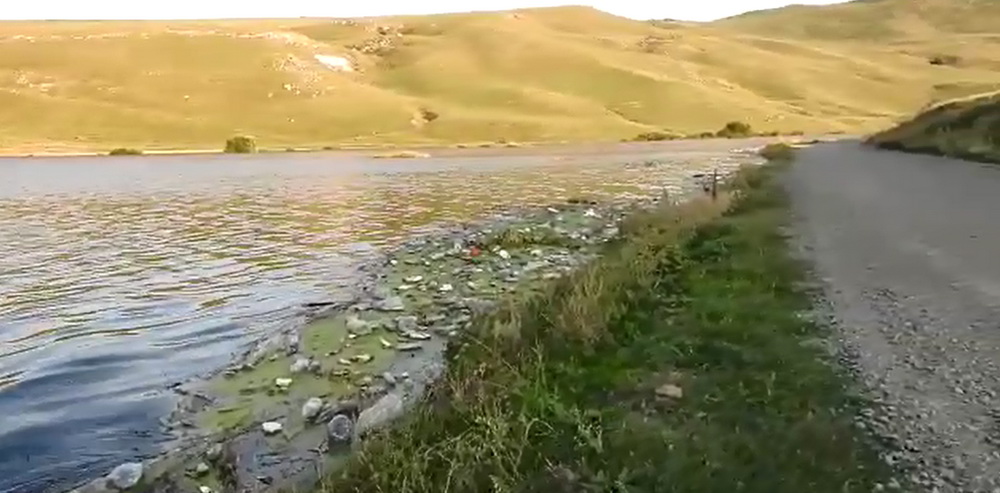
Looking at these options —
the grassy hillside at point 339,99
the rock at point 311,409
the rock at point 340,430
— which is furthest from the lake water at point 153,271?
the grassy hillside at point 339,99

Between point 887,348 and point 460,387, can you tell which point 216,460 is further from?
point 887,348

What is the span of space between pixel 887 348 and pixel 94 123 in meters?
145

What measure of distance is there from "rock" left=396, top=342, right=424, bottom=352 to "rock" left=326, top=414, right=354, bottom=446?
3.70 m

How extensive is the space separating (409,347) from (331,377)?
1.72m

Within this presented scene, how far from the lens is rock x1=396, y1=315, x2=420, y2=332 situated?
15.6 m

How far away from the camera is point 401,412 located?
9688 millimetres

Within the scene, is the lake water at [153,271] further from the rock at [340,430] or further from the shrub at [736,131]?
the shrub at [736,131]

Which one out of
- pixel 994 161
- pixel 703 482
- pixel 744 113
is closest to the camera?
pixel 703 482

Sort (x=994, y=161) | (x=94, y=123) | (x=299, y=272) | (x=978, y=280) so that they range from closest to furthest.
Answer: (x=978, y=280), (x=299, y=272), (x=994, y=161), (x=94, y=123)

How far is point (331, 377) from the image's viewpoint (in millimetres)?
13016

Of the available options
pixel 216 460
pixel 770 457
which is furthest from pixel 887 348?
pixel 216 460

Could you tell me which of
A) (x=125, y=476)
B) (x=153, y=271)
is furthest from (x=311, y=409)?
(x=153, y=271)

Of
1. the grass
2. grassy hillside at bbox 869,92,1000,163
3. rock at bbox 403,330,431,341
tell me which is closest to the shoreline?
grassy hillside at bbox 869,92,1000,163

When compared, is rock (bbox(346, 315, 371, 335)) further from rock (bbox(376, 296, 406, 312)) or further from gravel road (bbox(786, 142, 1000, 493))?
gravel road (bbox(786, 142, 1000, 493))
